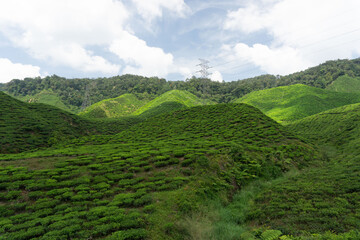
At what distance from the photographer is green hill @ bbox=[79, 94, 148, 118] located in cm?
12923

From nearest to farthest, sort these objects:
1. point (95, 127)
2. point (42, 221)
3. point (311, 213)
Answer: point (42, 221) < point (311, 213) < point (95, 127)

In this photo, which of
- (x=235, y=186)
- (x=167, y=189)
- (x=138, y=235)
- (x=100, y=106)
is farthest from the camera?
(x=100, y=106)

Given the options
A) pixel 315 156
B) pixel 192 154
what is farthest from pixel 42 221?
pixel 315 156

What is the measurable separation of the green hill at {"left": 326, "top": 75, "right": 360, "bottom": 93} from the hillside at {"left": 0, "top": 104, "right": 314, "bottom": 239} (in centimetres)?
18963

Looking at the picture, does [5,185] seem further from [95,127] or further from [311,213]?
[95,127]

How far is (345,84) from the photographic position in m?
171

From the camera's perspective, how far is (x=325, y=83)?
187 metres

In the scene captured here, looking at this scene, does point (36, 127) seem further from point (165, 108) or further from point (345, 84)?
point (345, 84)

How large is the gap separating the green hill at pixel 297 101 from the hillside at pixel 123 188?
79668 mm

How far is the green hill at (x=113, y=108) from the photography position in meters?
129

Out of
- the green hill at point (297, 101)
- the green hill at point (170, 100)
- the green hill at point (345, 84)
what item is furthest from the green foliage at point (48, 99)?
the green hill at point (345, 84)

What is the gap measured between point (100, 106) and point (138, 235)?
141938 mm

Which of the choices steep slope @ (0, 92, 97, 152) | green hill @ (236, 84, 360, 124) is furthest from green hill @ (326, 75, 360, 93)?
steep slope @ (0, 92, 97, 152)

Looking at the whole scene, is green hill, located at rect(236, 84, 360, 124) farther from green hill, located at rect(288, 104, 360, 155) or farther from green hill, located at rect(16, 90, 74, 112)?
green hill, located at rect(16, 90, 74, 112)
